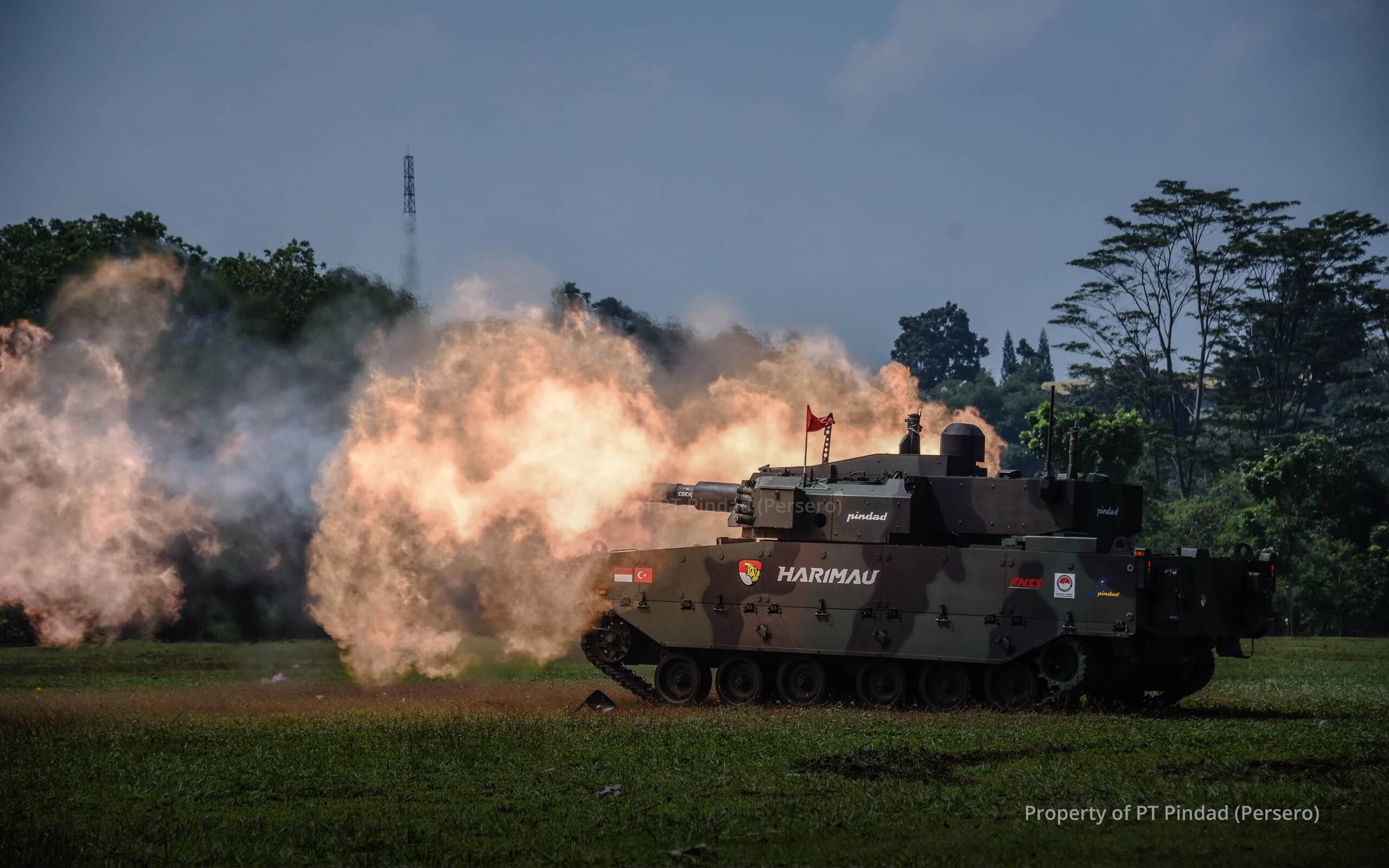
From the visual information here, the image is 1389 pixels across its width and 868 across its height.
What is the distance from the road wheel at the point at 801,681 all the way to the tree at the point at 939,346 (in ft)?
255

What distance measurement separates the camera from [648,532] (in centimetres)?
3728

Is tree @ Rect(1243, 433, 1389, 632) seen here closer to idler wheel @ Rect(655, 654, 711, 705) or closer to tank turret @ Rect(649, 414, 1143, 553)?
tank turret @ Rect(649, 414, 1143, 553)

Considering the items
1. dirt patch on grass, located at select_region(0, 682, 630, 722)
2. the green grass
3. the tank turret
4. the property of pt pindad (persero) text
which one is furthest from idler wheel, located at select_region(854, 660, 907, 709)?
the property of pt pindad (persero) text

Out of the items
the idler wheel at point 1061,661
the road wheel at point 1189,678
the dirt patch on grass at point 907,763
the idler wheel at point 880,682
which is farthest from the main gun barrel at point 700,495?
the dirt patch on grass at point 907,763

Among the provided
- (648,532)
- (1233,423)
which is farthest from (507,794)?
(1233,423)

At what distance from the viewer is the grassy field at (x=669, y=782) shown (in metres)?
13.8

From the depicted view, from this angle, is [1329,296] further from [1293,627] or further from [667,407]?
[667,407]

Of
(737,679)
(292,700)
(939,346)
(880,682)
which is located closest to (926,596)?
(880,682)

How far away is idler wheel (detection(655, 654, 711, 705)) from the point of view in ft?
90.2

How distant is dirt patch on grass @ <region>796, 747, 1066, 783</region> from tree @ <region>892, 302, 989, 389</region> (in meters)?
85.2

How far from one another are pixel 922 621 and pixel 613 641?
5884 mm

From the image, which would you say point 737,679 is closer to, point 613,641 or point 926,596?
point 613,641

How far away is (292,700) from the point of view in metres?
28.4

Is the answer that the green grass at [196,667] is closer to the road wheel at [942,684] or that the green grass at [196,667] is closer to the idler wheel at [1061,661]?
the road wheel at [942,684]
